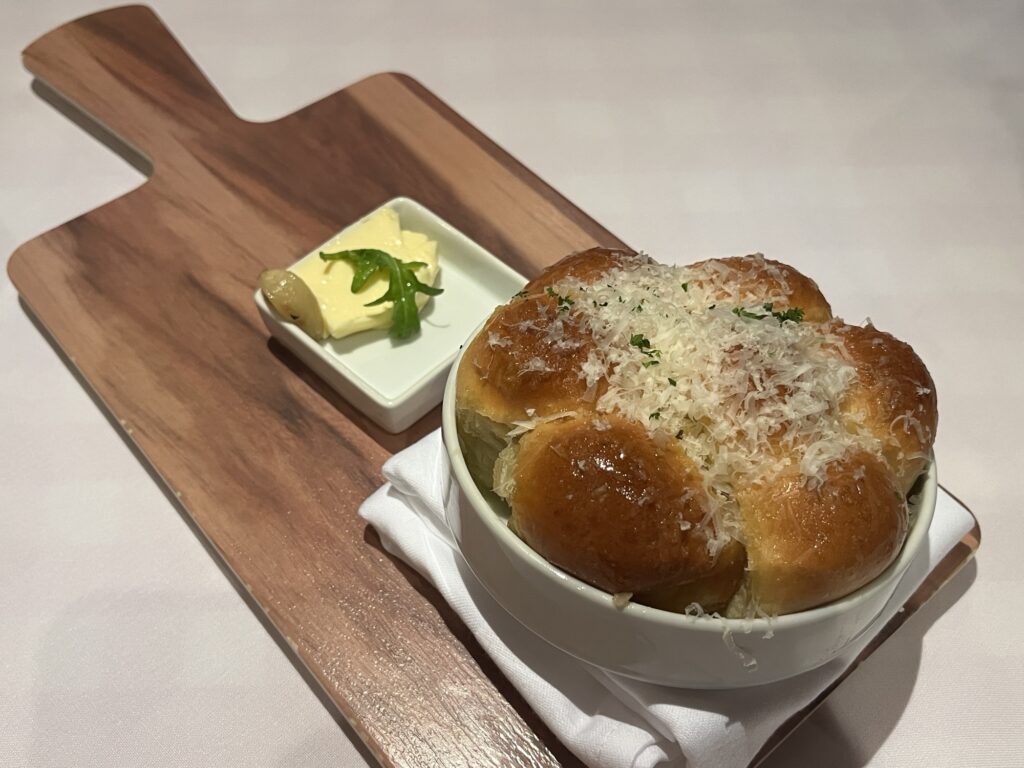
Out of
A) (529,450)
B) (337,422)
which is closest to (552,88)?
(337,422)

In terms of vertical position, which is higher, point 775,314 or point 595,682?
point 775,314

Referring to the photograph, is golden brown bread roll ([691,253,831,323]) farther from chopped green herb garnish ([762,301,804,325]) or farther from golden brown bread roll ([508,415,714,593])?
golden brown bread roll ([508,415,714,593])

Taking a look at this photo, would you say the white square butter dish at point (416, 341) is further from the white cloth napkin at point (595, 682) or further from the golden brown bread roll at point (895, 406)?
the golden brown bread roll at point (895, 406)

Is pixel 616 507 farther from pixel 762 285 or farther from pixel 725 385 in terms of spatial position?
pixel 762 285

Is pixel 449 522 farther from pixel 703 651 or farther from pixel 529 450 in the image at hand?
pixel 703 651

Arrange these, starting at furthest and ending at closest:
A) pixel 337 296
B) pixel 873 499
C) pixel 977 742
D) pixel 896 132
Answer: pixel 896 132 → pixel 337 296 → pixel 977 742 → pixel 873 499

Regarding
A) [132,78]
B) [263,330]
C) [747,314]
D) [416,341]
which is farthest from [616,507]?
[132,78]

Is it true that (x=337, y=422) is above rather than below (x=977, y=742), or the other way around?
above
